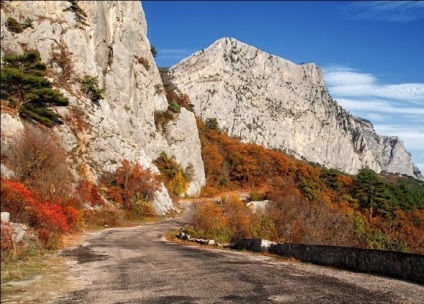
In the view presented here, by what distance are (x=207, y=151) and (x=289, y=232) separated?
70555 mm

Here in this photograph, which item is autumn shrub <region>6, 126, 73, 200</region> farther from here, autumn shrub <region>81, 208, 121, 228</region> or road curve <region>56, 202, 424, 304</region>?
autumn shrub <region>81, 208, 121, 228</region>

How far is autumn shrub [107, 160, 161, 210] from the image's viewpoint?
40.6 metres

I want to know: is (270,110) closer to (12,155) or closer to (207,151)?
(207,151)

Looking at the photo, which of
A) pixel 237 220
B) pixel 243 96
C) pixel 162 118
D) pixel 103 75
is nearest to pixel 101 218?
pixel 237 220

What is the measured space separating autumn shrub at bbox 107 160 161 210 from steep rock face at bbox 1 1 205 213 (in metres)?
1.45

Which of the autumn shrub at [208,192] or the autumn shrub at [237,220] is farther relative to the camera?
the autumn shrub at [208,192]

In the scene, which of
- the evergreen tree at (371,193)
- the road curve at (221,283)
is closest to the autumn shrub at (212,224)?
the road curve at (221,283)

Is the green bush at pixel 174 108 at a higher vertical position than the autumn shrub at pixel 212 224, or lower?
higher

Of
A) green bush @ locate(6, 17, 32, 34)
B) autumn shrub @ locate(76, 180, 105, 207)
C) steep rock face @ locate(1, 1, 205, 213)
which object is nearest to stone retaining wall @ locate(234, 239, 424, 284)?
autumn shrub @ locate(76, 180, 105, 207)

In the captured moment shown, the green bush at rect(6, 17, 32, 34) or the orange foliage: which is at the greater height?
the green bush at rect(6, 17, 32, 34)

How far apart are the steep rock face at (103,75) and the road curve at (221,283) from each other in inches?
955

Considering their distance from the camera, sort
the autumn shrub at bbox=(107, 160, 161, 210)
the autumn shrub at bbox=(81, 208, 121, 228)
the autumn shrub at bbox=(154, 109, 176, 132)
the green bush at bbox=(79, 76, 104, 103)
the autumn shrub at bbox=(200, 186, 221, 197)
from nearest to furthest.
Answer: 1. the autumn shrub at bbox=(81, 208, 121, 228)
2. the autumn shrub at bbox=(107, 160, 161, 210)
3. the green bush at bbox=(79, 76, 104, 103)
4. the autumn shrub at bbox=(154, 109, 176, 132)
5. the autumn shrub at bbox=(200, 186, 221, 197)

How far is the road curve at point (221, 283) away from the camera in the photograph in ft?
28.3

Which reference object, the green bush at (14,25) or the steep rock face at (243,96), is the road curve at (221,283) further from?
the steep rock face at (243,96)
